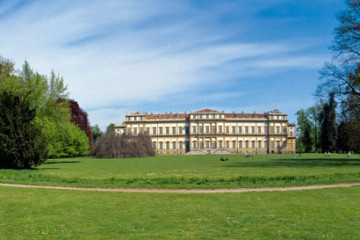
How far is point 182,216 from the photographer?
7738 mm

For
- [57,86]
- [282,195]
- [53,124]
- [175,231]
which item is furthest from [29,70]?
[175,231]

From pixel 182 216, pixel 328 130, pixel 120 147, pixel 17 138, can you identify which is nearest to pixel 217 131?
pixel 328 130

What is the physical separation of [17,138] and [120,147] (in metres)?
34.2

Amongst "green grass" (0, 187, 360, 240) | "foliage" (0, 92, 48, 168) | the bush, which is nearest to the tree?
the bush

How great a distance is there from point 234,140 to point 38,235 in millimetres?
91957

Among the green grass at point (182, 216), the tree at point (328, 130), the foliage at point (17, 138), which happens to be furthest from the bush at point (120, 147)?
the green grass at point (182, 216)

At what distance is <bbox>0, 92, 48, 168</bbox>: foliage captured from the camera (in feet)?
72.0

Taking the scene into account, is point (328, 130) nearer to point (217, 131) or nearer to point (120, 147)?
point (217, 131)

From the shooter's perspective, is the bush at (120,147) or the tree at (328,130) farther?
the tree at (328,130)

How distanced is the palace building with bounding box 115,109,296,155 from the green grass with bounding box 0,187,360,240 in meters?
83.6

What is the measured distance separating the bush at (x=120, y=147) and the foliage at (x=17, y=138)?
32.2m

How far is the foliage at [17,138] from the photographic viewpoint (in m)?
21.9

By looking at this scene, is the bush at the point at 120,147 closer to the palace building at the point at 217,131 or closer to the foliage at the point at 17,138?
the foliage at the point at 17,138

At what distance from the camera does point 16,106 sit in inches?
902
